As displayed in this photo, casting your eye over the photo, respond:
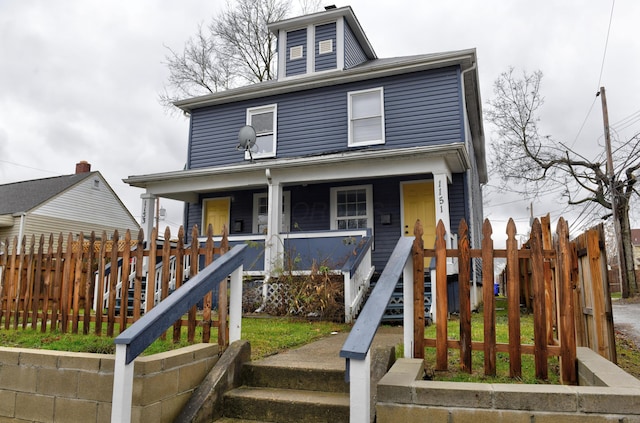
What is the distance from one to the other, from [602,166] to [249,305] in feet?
63.3

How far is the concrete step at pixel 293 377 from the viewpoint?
3539mm

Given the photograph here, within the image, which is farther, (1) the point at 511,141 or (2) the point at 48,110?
(2) the point at 48,110

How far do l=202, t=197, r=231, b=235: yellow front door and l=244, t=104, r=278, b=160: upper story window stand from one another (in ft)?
5.34

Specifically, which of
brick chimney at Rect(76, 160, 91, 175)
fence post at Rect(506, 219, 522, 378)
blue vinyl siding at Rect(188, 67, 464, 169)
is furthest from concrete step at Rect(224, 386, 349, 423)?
brick chimney at Rect(76, 160, 91, 175)

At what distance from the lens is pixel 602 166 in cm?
2097

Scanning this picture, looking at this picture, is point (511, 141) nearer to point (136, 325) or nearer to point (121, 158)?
point (136, 325)

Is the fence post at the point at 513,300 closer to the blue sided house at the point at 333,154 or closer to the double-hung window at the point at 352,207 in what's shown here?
the blue sided house at the point at 333,154

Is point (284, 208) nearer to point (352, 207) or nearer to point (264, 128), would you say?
point (352, 207)

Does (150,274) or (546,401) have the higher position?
(150,274)

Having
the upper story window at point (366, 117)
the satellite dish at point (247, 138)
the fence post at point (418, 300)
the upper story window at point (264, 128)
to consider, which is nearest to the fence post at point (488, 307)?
the fence post at point (418, 300)

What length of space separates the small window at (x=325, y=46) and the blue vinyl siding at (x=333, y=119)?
4.78ft

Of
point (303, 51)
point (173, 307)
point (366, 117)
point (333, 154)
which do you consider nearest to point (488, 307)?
point (173, 307)

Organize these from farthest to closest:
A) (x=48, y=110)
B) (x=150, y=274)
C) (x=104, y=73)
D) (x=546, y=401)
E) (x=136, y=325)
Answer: (x=48, y=110)
(x=104, y=73)
(x=150, y=274)
(x=136, y=325)
(x=546, y=401)

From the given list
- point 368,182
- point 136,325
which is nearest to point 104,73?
point 368,182
